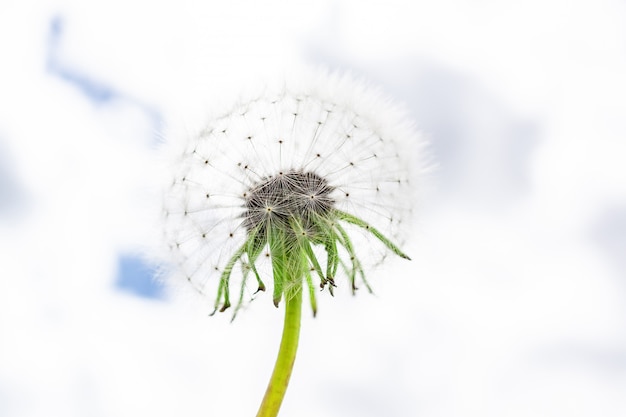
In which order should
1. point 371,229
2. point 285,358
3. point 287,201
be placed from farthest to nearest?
point 371,229
point 287,201
point 285,358

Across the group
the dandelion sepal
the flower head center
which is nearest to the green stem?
the flower head center

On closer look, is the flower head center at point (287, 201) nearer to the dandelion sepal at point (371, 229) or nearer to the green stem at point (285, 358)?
the dandelion sepal at point (371, 229)

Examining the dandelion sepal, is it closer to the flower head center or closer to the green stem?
the flower head center

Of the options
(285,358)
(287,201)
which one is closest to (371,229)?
(287,201)

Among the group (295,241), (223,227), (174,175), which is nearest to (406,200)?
(295,241)

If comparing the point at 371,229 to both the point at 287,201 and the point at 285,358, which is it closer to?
the point at 287,201

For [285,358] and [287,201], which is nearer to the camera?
[285,358]

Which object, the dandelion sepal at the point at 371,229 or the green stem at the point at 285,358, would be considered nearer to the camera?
the green stem at the point at 285,358

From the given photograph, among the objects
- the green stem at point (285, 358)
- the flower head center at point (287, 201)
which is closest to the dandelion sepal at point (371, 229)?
the flower head center at point (287, 201)
